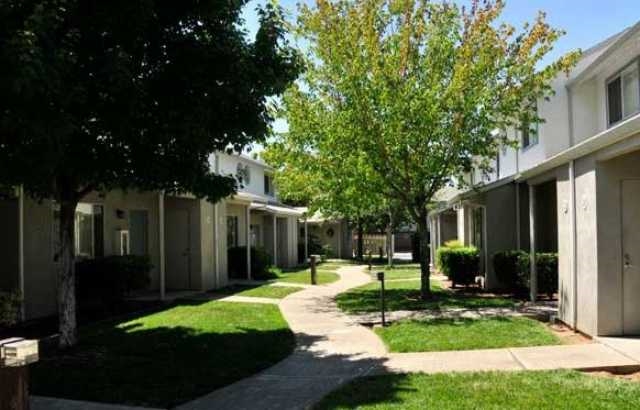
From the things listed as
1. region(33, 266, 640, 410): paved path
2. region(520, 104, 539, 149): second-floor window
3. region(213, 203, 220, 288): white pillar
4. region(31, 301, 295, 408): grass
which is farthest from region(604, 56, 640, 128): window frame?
region(213, 203, 220, 288): white pillar

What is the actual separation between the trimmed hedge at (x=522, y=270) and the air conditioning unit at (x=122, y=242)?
1012cm

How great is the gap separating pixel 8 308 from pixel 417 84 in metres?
9.90

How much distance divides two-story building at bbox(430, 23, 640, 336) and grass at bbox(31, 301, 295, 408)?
4982 millimetres

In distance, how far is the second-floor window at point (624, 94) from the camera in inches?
559

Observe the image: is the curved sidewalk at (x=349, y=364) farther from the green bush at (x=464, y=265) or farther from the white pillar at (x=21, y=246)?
the green bush at (x=464, y=265)

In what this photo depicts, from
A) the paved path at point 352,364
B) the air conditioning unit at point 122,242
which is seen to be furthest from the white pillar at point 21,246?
the paved path at point 352,364

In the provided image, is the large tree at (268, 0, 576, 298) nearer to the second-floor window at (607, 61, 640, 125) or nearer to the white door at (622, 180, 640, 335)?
the second-floor window at (607, 61, 640, 125)

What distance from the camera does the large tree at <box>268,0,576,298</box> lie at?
47.8 feet

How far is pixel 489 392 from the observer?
6.79 m

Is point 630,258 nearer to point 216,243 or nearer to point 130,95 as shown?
point 130,95

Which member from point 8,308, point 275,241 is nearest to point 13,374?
point 8,308

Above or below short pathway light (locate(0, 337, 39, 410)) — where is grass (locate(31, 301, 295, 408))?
below

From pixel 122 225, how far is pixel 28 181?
946 cm

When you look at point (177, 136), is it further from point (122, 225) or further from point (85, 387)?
point (122, 225)
